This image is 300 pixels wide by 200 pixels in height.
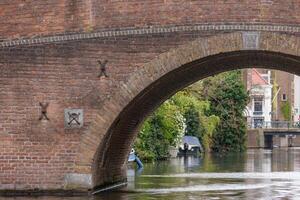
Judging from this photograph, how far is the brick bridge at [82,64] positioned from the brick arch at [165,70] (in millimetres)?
22

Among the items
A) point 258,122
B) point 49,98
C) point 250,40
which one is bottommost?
point 49,98

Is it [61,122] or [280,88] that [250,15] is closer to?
[61,122]

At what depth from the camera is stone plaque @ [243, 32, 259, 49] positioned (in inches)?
740

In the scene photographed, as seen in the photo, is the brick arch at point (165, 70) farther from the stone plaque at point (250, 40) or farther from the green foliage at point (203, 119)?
the green foliage at point (203, 119)

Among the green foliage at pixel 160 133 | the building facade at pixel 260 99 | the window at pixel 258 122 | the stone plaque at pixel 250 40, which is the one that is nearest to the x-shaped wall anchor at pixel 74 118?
the stone plaque at pixel 250 40

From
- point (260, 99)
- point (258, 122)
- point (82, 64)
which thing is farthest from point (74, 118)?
point (260, 99)

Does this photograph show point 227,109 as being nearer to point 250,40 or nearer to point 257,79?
point 257,79

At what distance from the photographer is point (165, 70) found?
19266 mm

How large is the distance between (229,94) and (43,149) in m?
47.6

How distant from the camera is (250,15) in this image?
18.8 meters

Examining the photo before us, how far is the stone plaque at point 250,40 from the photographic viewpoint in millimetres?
18797

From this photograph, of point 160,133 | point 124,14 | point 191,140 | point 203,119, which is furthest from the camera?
point 203,119

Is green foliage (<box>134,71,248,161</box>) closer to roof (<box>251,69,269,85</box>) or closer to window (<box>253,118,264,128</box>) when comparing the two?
window (<box>253,118,264,128</box>)

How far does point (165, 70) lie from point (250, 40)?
1927mm
